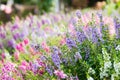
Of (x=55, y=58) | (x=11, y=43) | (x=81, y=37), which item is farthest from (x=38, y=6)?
(x=55, y=58)

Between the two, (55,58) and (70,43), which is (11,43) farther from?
(55,58)

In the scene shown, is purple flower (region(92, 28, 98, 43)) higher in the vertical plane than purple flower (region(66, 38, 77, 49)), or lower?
higher

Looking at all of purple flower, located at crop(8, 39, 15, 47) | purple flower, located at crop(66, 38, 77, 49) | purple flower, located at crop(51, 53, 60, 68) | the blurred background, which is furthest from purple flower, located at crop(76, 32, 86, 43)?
the blurred background

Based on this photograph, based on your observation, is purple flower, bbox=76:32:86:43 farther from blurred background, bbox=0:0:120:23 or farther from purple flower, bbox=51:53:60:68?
blurred background, bbox=0:0:120:23

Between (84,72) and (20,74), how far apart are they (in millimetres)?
644

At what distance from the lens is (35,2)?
55.1ft

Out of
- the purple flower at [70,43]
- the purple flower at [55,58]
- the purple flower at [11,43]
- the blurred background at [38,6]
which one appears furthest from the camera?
the blurred background at [38,6]

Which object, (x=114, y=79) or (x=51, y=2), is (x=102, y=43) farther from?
(x=51, y=2)

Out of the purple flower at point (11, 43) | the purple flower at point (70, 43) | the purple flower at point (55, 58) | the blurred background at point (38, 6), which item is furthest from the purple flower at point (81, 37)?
the blurred background at point (38, 6)

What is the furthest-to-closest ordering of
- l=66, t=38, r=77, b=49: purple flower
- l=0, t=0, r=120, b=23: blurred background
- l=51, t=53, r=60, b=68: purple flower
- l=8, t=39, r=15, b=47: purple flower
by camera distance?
l=0, t=0, r=120, b=23: blurred background, l=8, t=39, r=15, b=47: purple flower, l=66, t=38, r=77, b=49: purple flower, l=51, t=53, r=60, b=68: purple flower

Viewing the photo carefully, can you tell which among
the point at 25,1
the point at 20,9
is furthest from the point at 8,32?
the point at 25,1

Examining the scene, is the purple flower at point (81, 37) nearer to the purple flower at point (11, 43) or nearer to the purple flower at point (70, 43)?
the purple flower at point (70, 43)

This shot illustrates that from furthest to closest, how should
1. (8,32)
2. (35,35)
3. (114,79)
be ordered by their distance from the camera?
1. (8,32)
2. (35,35)
3. (114,79)

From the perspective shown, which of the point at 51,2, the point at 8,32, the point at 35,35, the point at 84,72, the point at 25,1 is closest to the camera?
the point at 84,72
